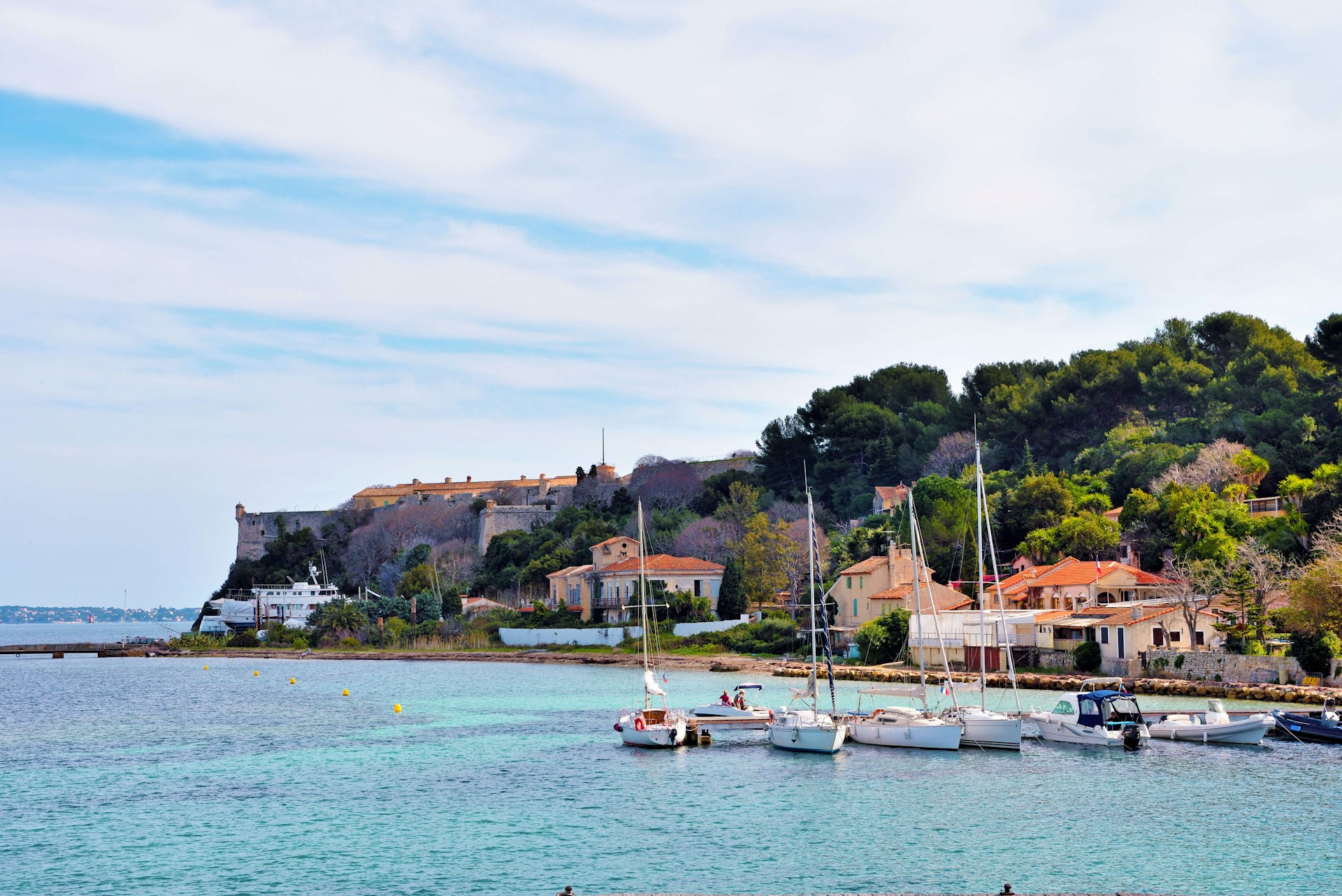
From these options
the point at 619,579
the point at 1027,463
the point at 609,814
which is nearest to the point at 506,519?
the point at 619,579

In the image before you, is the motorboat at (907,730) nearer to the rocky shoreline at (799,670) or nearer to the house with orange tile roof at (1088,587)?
the rocky shoreline at (799,670)

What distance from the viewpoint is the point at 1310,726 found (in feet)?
112

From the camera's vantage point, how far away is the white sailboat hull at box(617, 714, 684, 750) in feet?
116

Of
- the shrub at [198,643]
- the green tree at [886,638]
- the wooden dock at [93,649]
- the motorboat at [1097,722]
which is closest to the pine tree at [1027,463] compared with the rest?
the green tree at [886,638]

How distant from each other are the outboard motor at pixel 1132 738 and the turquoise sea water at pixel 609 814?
0.90 meters

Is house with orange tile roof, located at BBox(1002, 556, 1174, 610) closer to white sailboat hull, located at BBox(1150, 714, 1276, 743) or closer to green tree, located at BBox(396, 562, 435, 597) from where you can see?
white sailboat hull, located at BBox(1150, 714, 1276, 743)

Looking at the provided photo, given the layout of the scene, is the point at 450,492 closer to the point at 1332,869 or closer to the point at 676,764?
the point at 676,764

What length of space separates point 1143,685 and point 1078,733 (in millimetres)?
11108

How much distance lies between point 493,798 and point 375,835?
4.04m

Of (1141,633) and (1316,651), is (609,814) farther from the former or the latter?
(1141,633)

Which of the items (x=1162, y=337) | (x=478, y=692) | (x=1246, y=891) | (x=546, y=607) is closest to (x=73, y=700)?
(x=478, y=692)

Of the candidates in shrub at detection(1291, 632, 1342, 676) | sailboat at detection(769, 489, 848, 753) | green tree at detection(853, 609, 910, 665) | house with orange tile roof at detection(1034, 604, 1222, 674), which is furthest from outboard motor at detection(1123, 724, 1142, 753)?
green tree at detection(853, 609, 910, 665)

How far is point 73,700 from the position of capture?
56.9 m

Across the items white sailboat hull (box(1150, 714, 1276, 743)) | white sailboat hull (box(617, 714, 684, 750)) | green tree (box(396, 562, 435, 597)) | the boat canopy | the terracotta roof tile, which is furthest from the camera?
green tree (box(396, 562, 435, 597))
